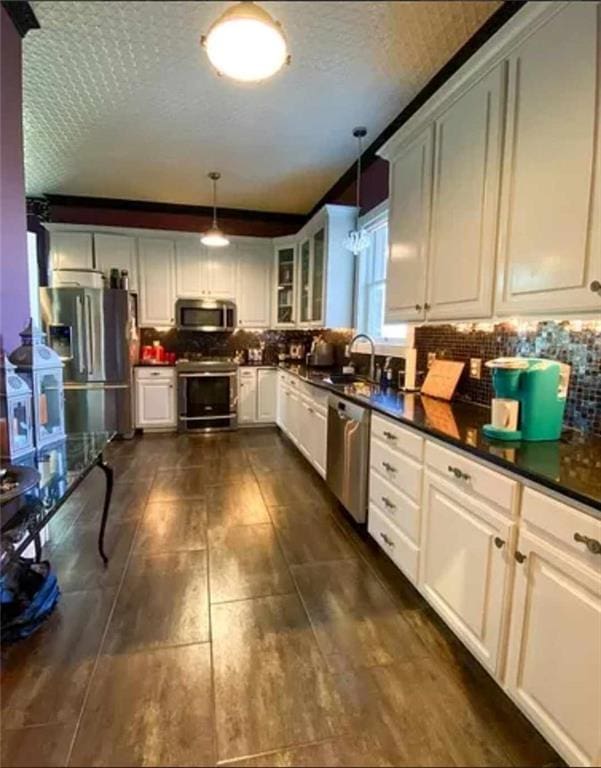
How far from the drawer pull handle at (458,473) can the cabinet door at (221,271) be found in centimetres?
442

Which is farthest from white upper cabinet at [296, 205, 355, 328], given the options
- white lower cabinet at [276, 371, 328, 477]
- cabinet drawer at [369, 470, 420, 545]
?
cabinet drawer at [369, 470, 420, 545]

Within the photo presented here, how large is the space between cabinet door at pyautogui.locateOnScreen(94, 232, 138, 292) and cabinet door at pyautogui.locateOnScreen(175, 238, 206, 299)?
51 centimetres

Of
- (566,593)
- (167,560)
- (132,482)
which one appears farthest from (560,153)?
(132,482)

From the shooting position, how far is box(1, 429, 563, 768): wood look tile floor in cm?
131

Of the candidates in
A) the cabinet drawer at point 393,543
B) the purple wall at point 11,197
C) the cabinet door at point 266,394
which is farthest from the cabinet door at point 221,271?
the cabinet drawer at point 393,543

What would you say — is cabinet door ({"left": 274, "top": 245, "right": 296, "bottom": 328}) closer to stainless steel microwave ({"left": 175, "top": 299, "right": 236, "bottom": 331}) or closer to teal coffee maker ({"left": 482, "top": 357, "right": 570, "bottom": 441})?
stainless steel microwave ({"left": 175, "top": 299, "right": 236, "bottom": 331})

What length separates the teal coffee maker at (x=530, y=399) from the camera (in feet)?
5.31

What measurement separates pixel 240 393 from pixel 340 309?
5.96 feet

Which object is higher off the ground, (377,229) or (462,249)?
(377,229)

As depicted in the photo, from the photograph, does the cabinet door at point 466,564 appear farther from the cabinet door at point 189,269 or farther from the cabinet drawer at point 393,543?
the cabinet door at point 189,269

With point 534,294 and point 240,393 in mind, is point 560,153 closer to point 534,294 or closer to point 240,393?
point 534,294

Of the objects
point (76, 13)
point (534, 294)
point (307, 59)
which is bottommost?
point (534, 294)

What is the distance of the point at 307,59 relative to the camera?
2.31 metres

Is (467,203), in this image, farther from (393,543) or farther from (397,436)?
(393,543)
